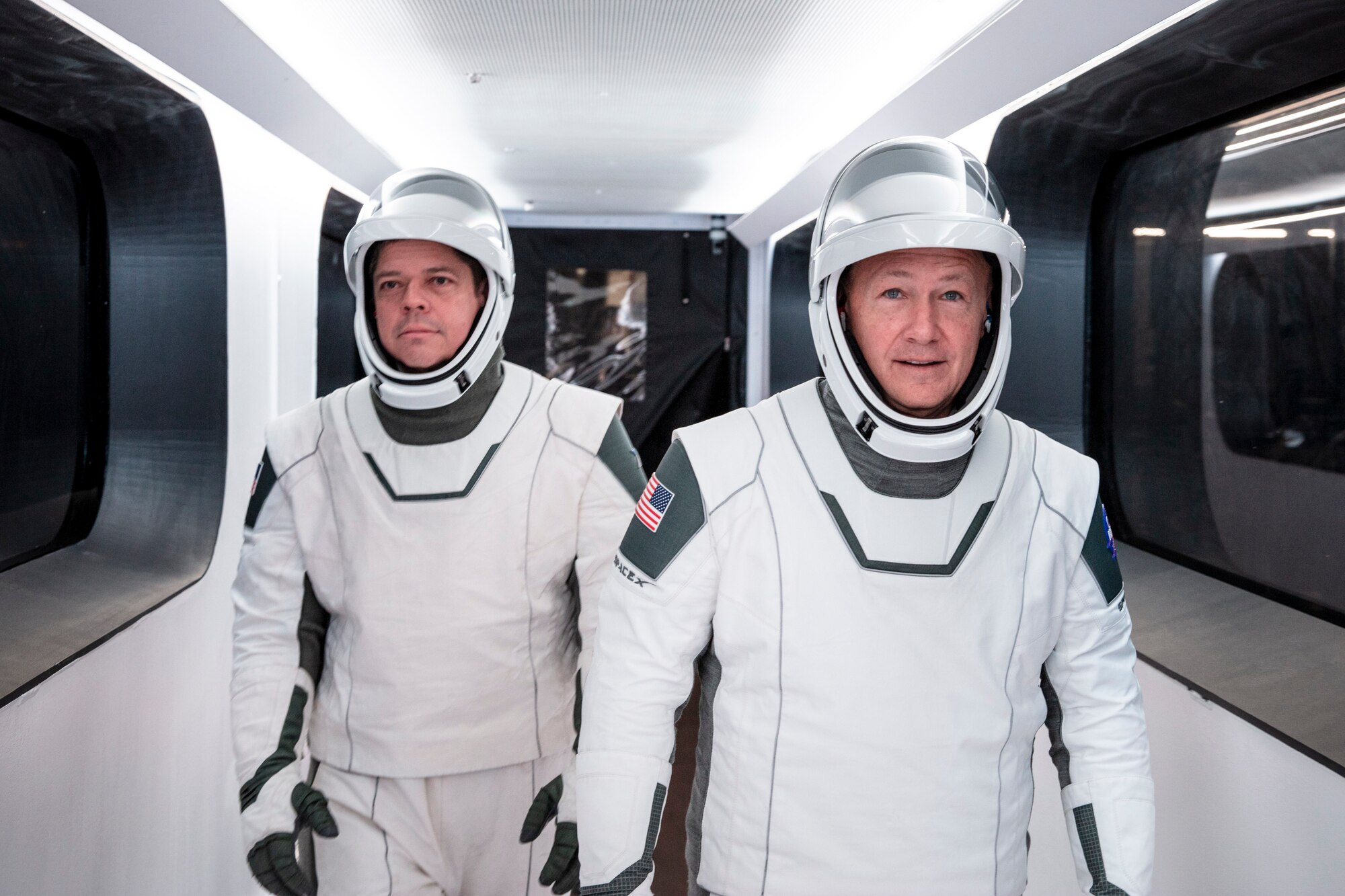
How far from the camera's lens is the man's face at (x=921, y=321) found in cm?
125

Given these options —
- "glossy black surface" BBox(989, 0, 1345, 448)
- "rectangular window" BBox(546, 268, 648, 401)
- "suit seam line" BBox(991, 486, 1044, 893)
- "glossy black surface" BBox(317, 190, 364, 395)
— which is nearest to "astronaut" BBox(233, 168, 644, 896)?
"suit seam line" BBox(991, 486, 1044, 893)

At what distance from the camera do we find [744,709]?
3.84 ft

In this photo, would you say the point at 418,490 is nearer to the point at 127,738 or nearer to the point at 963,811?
the point at 127,738

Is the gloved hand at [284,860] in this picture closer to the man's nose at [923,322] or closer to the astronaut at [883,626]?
the astronaut at [883,626]

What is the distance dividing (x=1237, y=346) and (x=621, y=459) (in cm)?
121

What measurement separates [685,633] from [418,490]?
622 millimetres

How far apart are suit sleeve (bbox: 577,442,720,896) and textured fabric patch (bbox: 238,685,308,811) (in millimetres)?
613

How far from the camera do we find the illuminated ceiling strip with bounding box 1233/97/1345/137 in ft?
5.18

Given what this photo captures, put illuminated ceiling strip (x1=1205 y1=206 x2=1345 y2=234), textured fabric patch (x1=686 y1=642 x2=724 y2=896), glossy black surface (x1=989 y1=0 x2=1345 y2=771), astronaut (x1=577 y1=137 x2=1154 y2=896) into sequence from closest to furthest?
astronaut (x1=577 y1=137 x2=1154 y2=896), textured fabric patch (x1=686 y1=642 x2=724 y2=896), glossy black surface (x1=989 y1=0 x2=1345 y2=771), illuminated ceiling strip (x1=1205 y1=206 x2=1345 y2=234)

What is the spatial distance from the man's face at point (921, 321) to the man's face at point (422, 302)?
0.74 meters

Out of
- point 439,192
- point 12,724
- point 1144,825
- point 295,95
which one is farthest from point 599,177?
point 1144,825

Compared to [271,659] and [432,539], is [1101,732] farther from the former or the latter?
[271,659]

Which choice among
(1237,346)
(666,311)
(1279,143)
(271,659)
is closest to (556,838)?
(271,659)

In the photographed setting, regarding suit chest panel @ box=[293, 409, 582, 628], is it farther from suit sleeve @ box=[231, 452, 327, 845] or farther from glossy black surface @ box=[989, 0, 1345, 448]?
glossy black surface @ box=[989, 0, 1345, 448]
